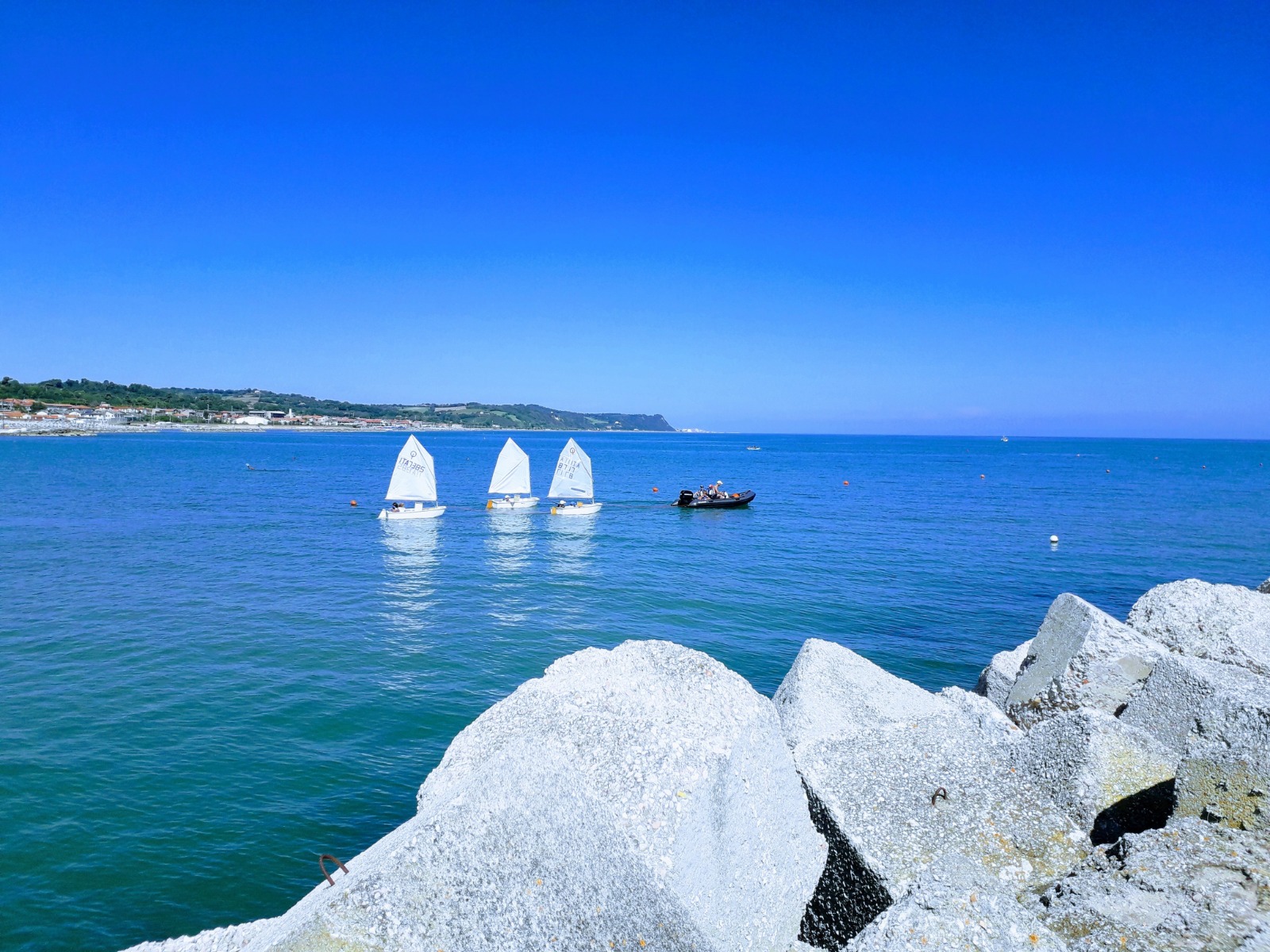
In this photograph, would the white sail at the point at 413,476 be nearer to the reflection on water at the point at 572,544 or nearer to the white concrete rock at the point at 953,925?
the reflection on water at the point at 572,544

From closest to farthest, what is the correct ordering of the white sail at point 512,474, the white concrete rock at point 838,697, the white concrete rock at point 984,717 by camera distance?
the white concrete rock at point 984,717 → the white concrete rock at point 838,697 → the white sail at point 512,474

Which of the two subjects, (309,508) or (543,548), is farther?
(309,508)

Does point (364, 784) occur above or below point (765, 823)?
below

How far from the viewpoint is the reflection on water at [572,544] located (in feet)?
112

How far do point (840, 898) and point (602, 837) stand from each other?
9.38ft

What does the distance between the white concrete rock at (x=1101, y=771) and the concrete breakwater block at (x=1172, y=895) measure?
111 centimetres

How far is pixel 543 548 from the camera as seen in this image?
3875cm

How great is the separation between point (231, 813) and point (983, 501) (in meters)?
62.5

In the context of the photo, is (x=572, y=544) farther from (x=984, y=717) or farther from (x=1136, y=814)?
(x=1136, y=814)

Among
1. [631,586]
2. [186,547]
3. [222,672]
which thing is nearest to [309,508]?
[186,547]

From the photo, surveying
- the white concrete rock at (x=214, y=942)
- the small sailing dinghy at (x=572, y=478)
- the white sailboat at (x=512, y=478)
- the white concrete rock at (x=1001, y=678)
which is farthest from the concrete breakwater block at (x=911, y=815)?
the white sailboat at (x=512, y=478)

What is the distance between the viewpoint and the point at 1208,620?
13000mm

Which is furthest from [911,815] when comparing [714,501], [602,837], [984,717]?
[714,501]

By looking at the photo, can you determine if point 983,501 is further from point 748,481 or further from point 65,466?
point 65,466
